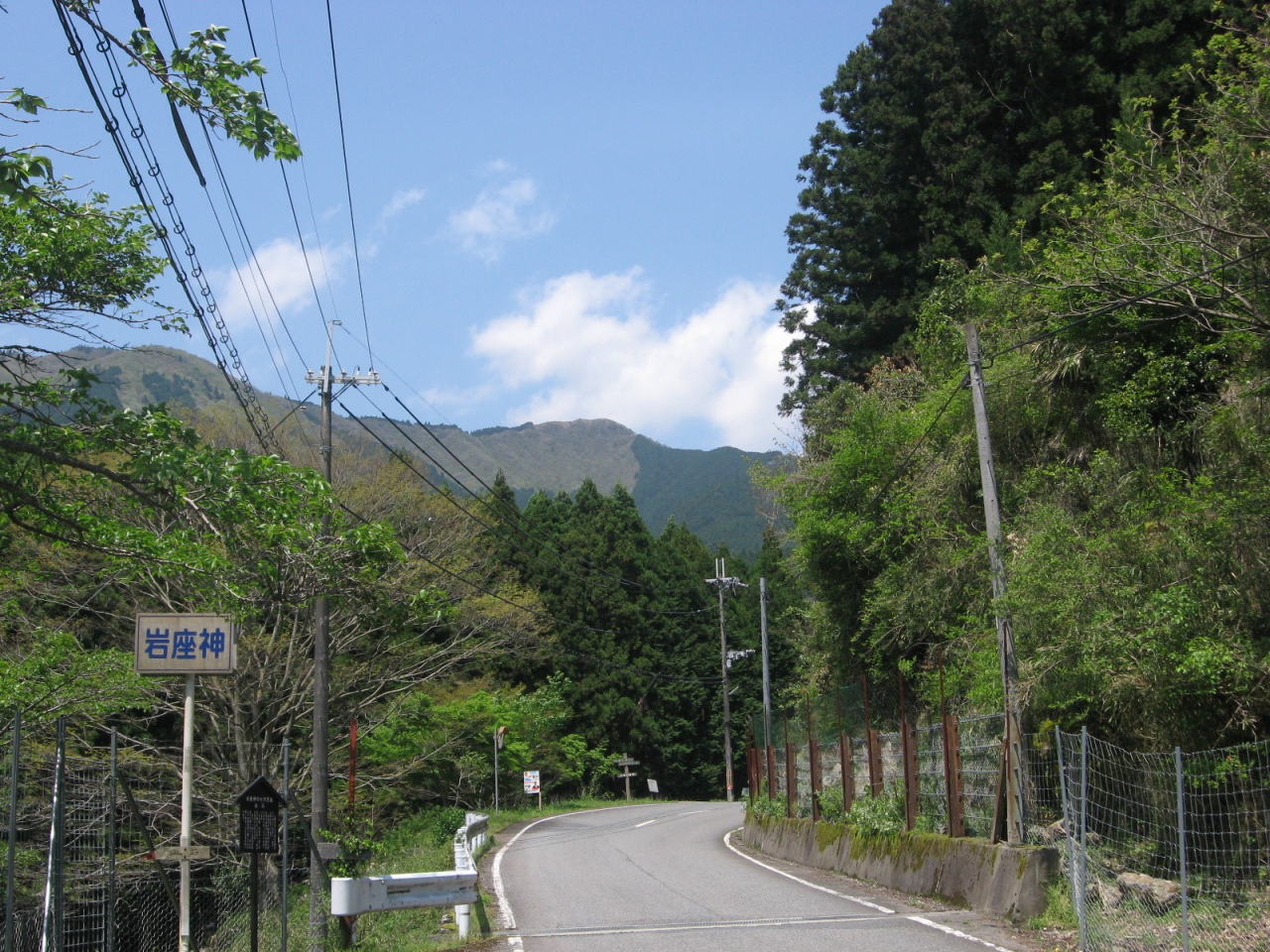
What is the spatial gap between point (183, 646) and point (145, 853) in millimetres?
9915

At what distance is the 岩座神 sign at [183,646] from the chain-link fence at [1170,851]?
8641 mm

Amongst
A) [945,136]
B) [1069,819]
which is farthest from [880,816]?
[945,136]

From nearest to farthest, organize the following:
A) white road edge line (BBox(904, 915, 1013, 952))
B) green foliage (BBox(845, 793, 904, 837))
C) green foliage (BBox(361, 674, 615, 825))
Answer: white road edge line (BBox(904, 915, 1013, 952)), green foliage (BBox(845, 793, 904, 837)), green foliage (BBox(361, 674, 615, 825))

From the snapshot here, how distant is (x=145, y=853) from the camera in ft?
63.4

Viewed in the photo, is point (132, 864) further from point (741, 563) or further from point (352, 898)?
point (741, 563)

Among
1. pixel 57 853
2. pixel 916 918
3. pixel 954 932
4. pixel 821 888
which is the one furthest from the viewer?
pixel 821 888

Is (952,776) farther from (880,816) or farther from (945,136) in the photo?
(945,136)

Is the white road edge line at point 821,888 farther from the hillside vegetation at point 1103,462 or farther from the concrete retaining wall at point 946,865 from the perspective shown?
the hillside vegetation at point 1103,462

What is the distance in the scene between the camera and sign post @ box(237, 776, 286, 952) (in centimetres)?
919

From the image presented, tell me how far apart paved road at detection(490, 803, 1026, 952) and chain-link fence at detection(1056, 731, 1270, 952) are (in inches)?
53.2

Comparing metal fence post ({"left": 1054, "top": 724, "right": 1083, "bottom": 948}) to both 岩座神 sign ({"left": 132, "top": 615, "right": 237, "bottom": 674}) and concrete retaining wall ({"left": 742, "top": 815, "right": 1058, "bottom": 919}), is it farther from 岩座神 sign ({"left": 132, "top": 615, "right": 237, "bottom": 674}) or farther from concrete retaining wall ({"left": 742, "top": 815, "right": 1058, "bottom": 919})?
岩座神 sign ({"left": 132, "top": 615, "right": 237, "bottom": 674})

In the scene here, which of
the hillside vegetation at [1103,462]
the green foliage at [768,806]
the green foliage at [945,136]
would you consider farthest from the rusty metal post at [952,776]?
the green foliage at [945,136]

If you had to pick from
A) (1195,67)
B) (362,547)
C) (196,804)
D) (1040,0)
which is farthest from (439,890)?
(1040,0)

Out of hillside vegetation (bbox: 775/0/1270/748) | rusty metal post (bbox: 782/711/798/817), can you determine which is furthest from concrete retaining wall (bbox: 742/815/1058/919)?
rusty metal post (bbox: 782/711/798/817)
